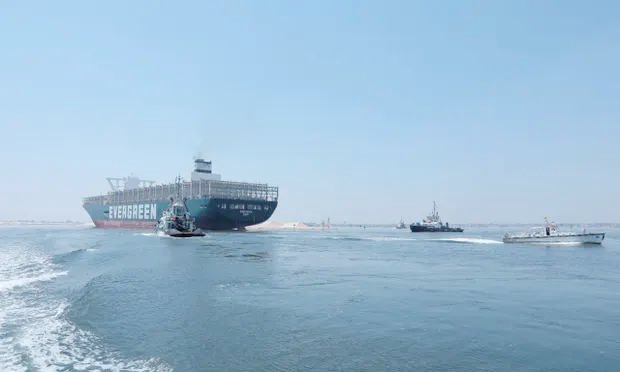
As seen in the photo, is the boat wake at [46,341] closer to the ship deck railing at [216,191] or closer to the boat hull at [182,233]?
the boat hull at [182,233]

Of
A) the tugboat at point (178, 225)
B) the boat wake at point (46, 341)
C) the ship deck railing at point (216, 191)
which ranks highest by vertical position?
the ship deck railing at point (216, 191)

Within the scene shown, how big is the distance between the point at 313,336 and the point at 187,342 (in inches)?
162

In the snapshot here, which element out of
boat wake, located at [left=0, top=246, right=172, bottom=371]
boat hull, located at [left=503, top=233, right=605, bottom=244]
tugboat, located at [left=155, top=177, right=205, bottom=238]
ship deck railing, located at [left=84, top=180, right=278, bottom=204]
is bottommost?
boat wake, located at [left=0, top=246, right=172, bottom=371]

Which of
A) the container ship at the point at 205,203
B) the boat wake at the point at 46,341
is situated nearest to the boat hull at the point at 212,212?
the container ship at the point at 205,203

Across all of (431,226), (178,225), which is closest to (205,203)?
(178,225)

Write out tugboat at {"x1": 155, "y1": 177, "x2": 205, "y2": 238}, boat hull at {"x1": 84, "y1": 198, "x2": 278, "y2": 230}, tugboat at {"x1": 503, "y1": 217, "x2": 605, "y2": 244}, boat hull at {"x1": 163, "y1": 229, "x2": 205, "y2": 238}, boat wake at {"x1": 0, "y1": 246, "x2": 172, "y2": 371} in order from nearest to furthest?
boat wake at {"x1": 0, "y1": 246, "x2": 172, "y2": 371} → tugboat at {"x1": 503, "y1": 217, "x2": 605, "y2": 244} → boat hull at {"x1": 163, "y1": 229, "x2": 205, "y2": 238} → tugboat at {"x1": 155, "y1": 177, "x2": 205, "y2": 238} → boat hull at {"x1": 84, "y1": 198, "x2": 278, "y2": 230}

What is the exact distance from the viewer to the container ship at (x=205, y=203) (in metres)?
107

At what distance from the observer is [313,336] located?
14383 mm

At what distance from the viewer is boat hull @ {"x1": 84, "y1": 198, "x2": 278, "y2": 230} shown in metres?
106

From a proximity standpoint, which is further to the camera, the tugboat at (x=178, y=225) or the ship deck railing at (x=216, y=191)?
the ship deck railing at (x=216, y=191)

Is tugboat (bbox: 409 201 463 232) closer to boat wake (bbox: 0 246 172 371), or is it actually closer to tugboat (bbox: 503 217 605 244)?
tugboat (bbox: 503 217 605 244)

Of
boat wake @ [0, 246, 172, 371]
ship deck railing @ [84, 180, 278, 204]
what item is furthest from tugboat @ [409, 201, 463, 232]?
boat wake @ [0, 246, 172, 371]

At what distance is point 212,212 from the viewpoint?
105 metres

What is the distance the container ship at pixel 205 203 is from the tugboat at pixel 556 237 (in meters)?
65.1
